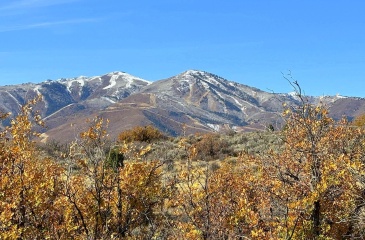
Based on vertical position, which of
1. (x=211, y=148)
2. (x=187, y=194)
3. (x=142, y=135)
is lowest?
(x=187, y=194)

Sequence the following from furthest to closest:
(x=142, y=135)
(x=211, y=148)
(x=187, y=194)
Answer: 1. (x=142, y=135)
2. (x=211, y=148)
3. (x=187, y=194)

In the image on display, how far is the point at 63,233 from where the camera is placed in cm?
1198

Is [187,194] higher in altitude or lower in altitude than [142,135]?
lower

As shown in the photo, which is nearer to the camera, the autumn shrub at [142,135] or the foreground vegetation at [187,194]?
the foreground vegetation at [187,194]

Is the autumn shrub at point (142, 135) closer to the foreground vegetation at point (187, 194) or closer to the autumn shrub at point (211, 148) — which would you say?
the autumn shrub at point (211, 148)

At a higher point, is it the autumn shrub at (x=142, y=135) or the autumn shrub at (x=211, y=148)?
the autumn shrub at (x=142, y=135)

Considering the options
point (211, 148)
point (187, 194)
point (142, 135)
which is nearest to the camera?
point (187, 194)

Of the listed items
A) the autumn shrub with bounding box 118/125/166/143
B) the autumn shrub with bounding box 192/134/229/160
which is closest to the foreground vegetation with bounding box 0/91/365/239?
the autumn shrub with bounding box 192/134/229/160

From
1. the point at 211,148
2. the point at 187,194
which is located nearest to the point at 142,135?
the point at 211,148

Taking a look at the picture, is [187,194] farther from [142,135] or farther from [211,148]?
[142,135]

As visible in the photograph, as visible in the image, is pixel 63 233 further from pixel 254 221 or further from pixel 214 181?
pixel 214 181

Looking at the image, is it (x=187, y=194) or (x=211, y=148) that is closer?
(x=187, y=194)

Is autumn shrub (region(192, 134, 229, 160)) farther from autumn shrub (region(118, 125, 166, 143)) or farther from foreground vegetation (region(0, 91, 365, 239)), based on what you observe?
foreground vegetation (region(0, 91, 365, 239))

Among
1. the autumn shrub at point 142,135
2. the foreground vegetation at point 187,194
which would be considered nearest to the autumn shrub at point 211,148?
the autumn shrub at point 142,135
